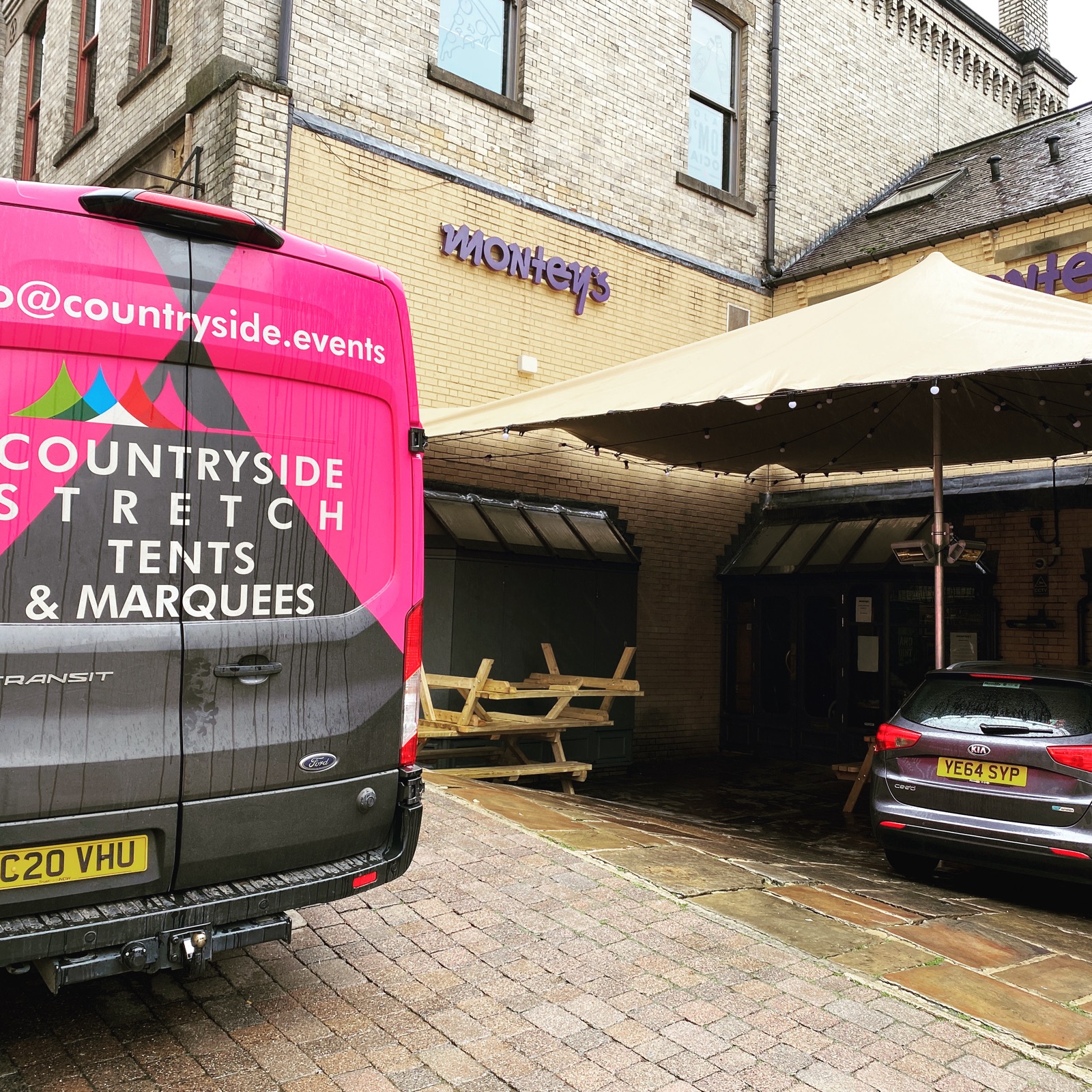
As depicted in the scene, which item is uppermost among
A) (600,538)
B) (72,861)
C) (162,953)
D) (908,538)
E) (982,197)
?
(982,197)

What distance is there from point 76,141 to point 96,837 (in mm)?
11295

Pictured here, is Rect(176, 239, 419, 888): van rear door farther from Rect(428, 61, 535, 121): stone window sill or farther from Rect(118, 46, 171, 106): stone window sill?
Rect(118, 46, 171, 106): stone window sill

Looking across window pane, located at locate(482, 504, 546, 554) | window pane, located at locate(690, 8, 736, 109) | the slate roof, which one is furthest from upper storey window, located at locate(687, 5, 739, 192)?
window pane, located at locate(482, 504, 546, 554)

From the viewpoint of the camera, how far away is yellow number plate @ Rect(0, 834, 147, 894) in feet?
9.87

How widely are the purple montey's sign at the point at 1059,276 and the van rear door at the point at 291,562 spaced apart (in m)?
9.49

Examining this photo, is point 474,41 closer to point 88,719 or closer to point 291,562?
point 291,562

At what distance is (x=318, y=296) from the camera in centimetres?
375

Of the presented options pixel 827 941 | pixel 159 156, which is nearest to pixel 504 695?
pixel 827 941

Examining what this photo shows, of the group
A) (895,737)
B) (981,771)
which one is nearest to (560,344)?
(895,737)

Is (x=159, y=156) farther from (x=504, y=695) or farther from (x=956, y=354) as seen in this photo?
(x=956, y=354)

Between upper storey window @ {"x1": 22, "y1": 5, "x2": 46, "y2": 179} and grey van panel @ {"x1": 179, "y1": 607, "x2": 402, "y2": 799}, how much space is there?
12.6m

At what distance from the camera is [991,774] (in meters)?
6.14

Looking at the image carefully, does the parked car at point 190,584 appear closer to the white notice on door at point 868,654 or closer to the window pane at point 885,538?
the window pane at point 885,538

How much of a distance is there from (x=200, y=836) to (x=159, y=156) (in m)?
8.94
